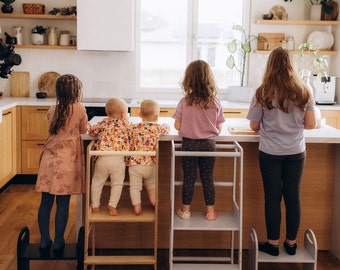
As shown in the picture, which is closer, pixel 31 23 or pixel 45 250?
pixel 45 250

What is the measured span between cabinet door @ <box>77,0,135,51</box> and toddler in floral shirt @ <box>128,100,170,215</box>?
2497 millimetres

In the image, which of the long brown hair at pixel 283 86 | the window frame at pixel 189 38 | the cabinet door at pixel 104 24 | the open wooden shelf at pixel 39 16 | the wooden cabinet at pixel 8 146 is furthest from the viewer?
the window frame at pixel 189 38

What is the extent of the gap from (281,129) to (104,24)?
116 inches

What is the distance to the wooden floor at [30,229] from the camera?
359cm

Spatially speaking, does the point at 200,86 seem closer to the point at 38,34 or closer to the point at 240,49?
the point at 240,49

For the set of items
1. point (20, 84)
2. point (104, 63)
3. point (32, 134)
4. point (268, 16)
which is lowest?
point (32, 134)

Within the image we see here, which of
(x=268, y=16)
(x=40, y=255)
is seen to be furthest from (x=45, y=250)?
(x=268, y=16)

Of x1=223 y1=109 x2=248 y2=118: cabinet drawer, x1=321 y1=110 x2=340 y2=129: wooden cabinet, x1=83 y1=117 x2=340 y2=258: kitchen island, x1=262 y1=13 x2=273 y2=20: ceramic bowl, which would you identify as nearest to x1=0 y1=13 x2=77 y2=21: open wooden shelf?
x1=223 y1=109 x2=248 y2=118: cabinet drawer

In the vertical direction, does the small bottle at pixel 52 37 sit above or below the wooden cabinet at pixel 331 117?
above

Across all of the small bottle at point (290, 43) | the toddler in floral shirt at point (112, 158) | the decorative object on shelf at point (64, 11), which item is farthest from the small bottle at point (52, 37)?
the toddler in floral shirt at point (112, 158)

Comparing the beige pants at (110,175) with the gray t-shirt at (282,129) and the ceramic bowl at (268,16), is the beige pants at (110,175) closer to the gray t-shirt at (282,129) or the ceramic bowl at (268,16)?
the gray t-shirt at (282,129)

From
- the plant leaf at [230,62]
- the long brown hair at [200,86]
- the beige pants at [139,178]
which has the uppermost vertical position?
the plant leaf at [230,62]

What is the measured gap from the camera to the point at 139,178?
10.9ft

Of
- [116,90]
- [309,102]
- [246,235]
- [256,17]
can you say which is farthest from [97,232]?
[256,17]
